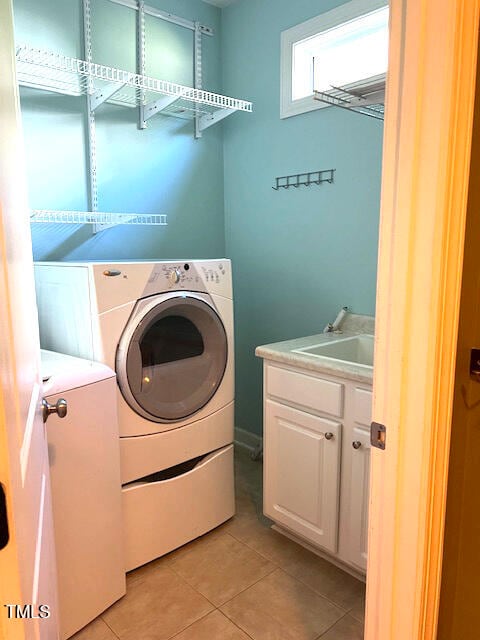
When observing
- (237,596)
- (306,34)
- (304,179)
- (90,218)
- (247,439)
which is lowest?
(237,596)

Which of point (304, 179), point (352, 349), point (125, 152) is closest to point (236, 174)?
point (304, 179)

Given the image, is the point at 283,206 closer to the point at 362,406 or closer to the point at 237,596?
the point at 362,406

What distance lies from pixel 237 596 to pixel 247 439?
1.23 metres

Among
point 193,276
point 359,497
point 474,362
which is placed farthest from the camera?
point 193,276

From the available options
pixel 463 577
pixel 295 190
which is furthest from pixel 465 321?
pixel 295 190

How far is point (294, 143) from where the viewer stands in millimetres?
2576

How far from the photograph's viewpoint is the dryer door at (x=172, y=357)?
6.05 feet

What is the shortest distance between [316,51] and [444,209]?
2070 millimetres

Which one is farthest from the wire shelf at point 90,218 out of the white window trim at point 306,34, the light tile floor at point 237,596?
the light tile floor at point 237,596

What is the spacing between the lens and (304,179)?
2.55 metres

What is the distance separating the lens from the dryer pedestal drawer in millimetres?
1926

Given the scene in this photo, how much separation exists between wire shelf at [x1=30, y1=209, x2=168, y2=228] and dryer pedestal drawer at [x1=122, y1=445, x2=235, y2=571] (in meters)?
1.24

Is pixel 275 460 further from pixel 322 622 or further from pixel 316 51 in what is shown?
pixel 316 51

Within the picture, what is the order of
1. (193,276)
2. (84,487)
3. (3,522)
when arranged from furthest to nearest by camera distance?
(193,276) → (84,487) → (3,522)
